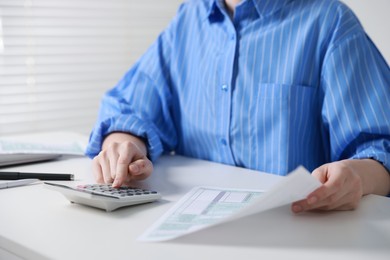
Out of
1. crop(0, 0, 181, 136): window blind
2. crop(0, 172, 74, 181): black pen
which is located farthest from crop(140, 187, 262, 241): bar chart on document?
crop(0, 0, 181, 136): window blind

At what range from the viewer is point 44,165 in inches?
49.3

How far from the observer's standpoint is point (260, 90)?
49.8 inches

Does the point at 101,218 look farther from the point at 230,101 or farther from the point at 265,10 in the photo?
the point at 265,10

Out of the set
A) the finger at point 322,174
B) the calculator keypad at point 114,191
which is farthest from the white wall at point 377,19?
the calculator keypad at point 114,191

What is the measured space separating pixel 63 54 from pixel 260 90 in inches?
39.3

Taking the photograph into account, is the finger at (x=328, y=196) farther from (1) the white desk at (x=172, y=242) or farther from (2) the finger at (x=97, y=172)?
(2) the finger at (x=97, y=172)

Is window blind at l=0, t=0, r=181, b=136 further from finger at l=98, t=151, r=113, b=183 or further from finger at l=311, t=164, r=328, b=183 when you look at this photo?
finger at l=311, t=164, r=328, b=183

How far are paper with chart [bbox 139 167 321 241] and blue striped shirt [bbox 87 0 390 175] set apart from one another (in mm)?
298

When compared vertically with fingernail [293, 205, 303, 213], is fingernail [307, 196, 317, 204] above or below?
above

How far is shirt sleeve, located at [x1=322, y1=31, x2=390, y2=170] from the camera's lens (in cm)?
112

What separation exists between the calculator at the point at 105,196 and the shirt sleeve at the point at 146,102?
367 mm

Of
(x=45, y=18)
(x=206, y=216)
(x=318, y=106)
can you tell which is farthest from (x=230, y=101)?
(x=45, y=18)

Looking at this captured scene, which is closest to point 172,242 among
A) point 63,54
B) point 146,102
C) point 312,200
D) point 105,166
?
point 312,200

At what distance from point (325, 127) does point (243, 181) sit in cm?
26
